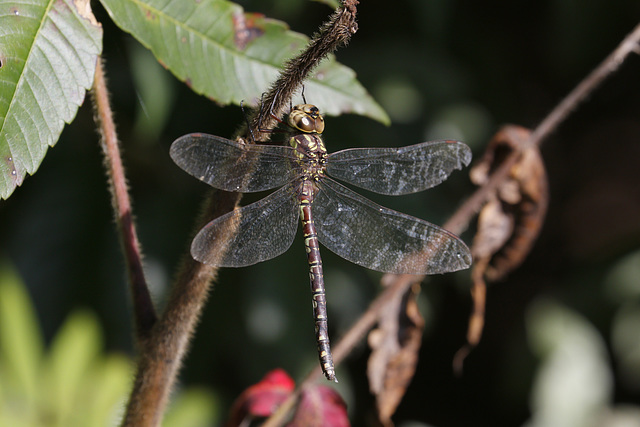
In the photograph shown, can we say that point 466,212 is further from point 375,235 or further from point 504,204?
point 375,235

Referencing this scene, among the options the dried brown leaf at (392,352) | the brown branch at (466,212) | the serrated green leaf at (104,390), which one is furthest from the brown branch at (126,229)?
the serrated green leaf at (104,390)

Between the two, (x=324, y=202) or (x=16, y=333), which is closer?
(x=324, y=202)

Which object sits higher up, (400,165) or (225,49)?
(225,49)

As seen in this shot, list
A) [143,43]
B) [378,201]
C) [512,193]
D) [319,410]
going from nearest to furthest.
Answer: [143,43] → [319,410] → [512,193] → [378,201]

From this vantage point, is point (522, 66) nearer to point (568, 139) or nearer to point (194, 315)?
point (568, 139)

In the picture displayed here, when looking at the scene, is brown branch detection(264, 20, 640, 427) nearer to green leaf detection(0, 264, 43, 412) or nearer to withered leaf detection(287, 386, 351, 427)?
withered leaf detection(287, 386, 351, 427)

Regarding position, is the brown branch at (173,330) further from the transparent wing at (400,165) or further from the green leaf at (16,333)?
the green leaf at (16,333)

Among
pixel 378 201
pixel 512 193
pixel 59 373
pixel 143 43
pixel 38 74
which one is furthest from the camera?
pixel 59 373

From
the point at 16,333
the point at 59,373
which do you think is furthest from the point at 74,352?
the point at 16,333
